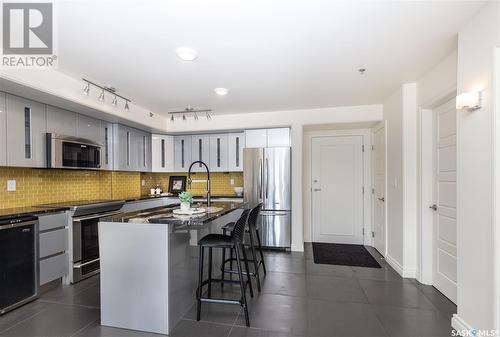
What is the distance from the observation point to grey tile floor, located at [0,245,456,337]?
2.13 m

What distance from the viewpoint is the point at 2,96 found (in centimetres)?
262

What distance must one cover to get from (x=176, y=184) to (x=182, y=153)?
0.79 meters

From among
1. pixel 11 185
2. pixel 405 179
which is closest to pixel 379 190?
pixel 405 179

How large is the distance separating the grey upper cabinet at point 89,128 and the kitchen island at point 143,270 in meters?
2.03

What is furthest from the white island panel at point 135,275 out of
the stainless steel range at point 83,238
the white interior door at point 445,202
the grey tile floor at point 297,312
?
the white interior door at point 445,202

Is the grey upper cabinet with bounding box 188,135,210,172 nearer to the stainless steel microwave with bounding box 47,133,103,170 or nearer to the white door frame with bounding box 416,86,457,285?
the stainless steel microwave with bounding box 47,133,103,170

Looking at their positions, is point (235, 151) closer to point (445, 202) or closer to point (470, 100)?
point (445, 202)

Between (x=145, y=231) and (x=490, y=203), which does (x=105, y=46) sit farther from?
(x=490, y=203)

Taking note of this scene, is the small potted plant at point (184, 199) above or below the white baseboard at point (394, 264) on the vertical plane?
above

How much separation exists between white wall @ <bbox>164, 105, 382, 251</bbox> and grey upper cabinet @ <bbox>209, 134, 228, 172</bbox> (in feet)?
0.86

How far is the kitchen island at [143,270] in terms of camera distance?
2105 mm

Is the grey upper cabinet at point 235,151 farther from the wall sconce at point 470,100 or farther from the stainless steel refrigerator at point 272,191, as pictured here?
the wall sconce at point 470,100

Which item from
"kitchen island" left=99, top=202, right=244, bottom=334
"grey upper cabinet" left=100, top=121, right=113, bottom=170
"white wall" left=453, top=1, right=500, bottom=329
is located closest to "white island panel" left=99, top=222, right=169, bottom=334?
"kitchen island" left=99, top=202, right=244, bottom=334

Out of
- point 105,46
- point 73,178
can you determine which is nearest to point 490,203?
point 105,46
